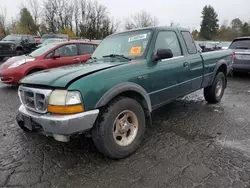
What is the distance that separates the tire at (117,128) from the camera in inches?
103

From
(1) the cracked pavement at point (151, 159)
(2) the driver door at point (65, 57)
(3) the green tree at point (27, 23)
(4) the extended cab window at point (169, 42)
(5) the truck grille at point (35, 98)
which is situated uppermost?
(3) the green tree at point (27, 23)

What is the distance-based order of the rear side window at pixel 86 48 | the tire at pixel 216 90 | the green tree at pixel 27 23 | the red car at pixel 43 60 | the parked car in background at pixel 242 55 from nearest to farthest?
the tire at pixel 216 90 < the red car at pixel 43 60 < the rear side window at pixel 86 48 < the parked car in background at pixel 242 55 < the green tree at pixel 27 23

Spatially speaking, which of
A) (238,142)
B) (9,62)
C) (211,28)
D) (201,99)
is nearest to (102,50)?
(238,142)

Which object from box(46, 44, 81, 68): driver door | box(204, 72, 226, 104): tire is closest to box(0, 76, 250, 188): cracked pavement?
box(204, 72, 226, 104): tire

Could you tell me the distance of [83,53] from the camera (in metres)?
7.82

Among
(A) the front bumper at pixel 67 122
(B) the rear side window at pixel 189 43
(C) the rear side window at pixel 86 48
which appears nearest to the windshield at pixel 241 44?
(B) the rear side window at pixel 189 43

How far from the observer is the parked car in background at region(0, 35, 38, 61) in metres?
14.3

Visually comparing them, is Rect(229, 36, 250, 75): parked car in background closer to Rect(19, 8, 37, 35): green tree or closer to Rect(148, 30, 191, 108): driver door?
Rect(148, 30, 191, 108): driver door

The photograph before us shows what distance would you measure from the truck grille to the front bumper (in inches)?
5.0

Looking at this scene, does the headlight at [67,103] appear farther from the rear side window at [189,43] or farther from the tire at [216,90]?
the tire at [216,90]

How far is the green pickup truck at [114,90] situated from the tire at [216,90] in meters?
1.16

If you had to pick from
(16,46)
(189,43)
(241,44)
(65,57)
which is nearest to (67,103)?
(189,43)

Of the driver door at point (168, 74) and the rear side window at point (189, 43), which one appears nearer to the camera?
the driver door at point (168, 74)

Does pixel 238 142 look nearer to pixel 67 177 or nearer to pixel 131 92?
pixel 131 92
